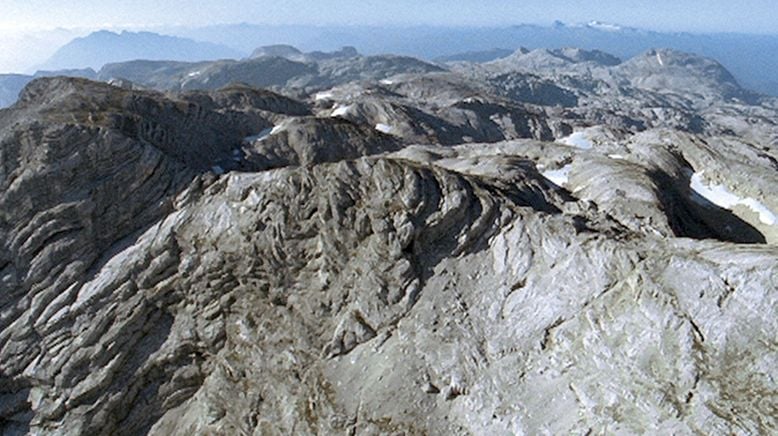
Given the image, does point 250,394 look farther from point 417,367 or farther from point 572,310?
point 572,310

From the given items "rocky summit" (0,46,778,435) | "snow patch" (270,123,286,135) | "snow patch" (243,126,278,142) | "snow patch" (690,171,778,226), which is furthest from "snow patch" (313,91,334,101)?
"snow patch" (690,171,778,226)

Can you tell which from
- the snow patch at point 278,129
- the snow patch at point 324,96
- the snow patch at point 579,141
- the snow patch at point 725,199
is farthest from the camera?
the snow patch at point 324,96

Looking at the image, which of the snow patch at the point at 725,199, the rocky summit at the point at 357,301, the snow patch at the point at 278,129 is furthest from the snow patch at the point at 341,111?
the snow patch at the point at 725,199

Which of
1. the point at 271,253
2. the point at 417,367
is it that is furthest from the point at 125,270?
the point at 417,367

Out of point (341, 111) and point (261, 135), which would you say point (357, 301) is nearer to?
point (261, 135)

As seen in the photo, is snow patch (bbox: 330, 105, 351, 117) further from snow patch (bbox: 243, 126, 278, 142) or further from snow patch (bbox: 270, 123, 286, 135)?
snow patch (bbox: 243, 126, 278, 142)

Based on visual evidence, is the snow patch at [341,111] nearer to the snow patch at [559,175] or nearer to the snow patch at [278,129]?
the snow patch at [278,129]
